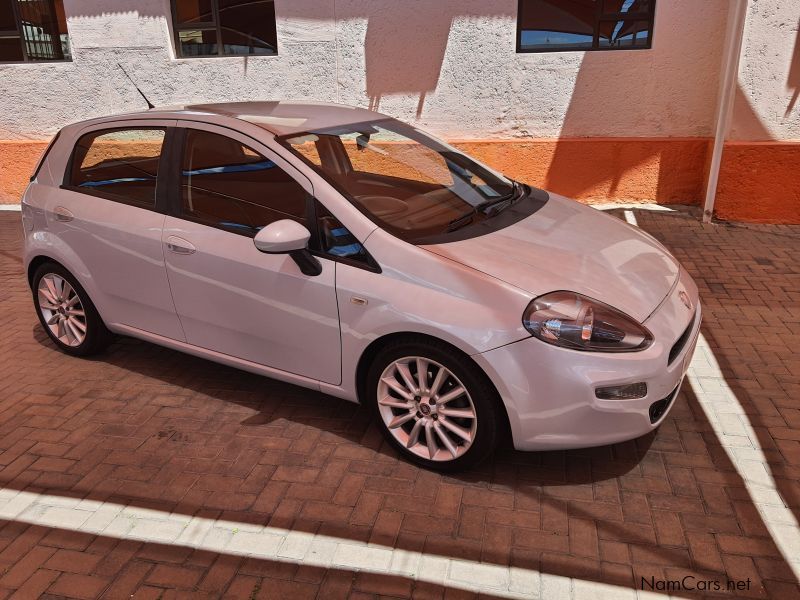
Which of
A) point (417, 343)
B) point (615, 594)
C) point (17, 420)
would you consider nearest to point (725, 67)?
point (417, 343)

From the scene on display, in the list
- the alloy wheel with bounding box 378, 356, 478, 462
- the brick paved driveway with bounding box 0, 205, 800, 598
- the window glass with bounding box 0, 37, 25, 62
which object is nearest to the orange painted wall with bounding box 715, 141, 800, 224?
the brick paved driveway with bounding box 0, 205, 800, 598

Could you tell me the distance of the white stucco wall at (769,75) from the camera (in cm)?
719

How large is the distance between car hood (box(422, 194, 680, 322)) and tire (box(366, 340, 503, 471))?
0.48m

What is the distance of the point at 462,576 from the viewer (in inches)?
118

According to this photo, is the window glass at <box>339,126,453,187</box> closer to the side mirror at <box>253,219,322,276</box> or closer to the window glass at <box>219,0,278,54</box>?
the side mirror at <box>253,219,322,276</box>

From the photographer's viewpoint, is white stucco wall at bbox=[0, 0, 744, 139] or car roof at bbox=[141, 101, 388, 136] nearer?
car roof at bbox=[141, 101, 388, 136]

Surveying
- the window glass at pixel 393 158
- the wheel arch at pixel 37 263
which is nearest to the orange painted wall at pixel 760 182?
the window glass at pixel 393 158

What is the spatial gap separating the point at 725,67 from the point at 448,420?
594cm

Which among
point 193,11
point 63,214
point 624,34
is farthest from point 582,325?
point 193,11

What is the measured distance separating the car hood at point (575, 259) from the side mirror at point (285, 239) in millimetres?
606

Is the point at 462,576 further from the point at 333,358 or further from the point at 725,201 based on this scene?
the point at 725,201

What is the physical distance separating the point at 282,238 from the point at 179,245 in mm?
940

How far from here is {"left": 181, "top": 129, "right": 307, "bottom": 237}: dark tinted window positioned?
3.86 m

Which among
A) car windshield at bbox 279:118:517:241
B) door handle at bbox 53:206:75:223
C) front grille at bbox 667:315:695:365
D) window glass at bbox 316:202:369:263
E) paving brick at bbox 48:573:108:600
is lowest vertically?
paving brick at bbox 48:573:108:600
